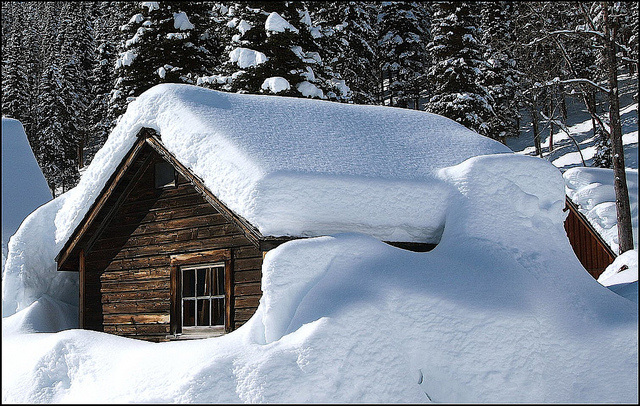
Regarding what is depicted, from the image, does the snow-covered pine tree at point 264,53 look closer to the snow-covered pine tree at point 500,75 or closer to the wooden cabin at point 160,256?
the wooden cabin at point 160,256

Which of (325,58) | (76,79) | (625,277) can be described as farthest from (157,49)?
(76,79)

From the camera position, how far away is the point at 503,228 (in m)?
8.88

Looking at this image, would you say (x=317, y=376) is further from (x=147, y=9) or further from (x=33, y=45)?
(x=33, y=45)

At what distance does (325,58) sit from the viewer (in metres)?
27.1

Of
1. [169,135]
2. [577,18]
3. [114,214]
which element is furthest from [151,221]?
[577,18]

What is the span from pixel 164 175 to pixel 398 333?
5.21 m

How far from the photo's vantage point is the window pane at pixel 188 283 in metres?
10.2

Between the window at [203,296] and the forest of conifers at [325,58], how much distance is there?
950 centimetres

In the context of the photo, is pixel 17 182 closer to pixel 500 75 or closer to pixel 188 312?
pixel 188 312

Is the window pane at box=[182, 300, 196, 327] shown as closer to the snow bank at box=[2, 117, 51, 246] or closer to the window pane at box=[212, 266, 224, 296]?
the window pane at box=[212, 266, 224, 296]

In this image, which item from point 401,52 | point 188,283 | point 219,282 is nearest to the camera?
point 219,282

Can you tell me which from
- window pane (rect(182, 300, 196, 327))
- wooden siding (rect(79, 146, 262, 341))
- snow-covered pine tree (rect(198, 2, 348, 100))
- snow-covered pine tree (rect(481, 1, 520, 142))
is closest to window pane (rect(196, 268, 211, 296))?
window pane (rect(182, 300, 196, 327))

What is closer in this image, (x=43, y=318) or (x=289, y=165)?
(x=289, y=165)

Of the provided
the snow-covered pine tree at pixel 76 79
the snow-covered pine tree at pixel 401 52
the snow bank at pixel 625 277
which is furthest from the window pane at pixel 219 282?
the snow-covered pine tree at pixel 76 79
